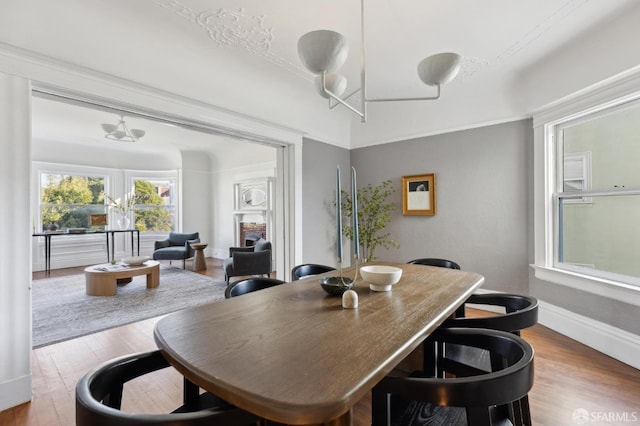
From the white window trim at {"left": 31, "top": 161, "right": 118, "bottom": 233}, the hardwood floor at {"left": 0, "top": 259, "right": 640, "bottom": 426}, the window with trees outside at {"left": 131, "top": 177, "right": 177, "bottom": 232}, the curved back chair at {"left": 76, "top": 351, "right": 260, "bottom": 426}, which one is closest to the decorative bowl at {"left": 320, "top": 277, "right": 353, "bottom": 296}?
the curved back chair at {"left": 76, "top": 351, "right": 260, "bottom": 426}

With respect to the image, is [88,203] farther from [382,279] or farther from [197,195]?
[382,279]

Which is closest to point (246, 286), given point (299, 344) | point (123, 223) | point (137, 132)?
point (299, 344)

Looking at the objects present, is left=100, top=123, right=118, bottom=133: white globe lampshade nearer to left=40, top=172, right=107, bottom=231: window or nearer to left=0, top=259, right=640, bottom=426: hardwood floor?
left=40, top=172, right=107, bottom=231: window

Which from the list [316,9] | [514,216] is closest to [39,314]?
[316,9]

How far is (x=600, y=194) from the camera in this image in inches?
97.6

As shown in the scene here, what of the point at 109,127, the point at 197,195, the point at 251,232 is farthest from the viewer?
the point at 197,195

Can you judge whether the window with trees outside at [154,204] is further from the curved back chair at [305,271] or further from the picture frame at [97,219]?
the curved back chair at [305,271]

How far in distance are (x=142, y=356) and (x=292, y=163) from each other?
8.99ft

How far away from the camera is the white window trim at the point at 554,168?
2.21 metres

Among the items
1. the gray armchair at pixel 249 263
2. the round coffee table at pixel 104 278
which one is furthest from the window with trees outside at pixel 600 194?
the round coffee table at pixel 104 278

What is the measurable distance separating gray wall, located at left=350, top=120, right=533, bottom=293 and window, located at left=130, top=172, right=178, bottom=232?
5.66 metres

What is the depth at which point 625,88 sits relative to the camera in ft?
7.16

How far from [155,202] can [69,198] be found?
1618 mm

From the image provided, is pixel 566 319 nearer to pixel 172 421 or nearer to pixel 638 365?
pixel 638 365
